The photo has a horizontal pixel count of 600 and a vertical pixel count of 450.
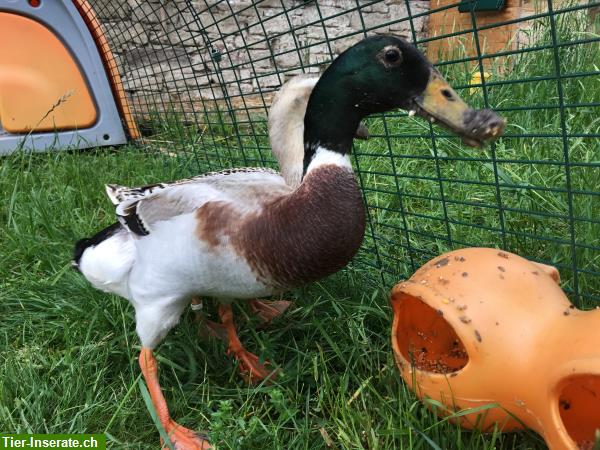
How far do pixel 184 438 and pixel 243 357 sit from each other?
0.30 metres

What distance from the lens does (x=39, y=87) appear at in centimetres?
329

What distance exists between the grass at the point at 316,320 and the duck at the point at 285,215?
130 millimetres

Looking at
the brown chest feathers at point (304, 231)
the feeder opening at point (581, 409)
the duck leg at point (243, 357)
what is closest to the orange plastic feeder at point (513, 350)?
the feeder opening at point (581, 409)

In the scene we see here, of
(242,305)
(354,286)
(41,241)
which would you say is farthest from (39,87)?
(354,286)

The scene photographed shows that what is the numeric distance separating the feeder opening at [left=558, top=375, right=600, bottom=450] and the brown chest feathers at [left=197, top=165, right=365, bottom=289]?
512 millimetres

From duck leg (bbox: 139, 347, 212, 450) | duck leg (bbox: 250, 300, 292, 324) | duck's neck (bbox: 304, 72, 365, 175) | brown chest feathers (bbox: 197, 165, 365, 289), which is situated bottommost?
duck leg (bbox: 250, 300, 292, 324)

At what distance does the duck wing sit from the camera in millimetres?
1287

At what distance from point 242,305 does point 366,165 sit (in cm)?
107

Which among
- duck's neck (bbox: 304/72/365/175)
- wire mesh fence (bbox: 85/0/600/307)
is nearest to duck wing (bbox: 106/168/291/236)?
duck's neck (bbox: 304/72/365/175)

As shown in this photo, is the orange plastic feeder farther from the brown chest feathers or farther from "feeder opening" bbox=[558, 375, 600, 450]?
the brown chest feathers

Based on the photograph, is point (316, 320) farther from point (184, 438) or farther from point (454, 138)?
point (454, 138)

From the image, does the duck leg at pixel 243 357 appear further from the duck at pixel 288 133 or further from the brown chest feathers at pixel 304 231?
the brown chest feathers at pixel 304 231

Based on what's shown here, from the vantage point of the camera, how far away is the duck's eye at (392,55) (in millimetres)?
1073

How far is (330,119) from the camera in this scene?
47.7 inches
